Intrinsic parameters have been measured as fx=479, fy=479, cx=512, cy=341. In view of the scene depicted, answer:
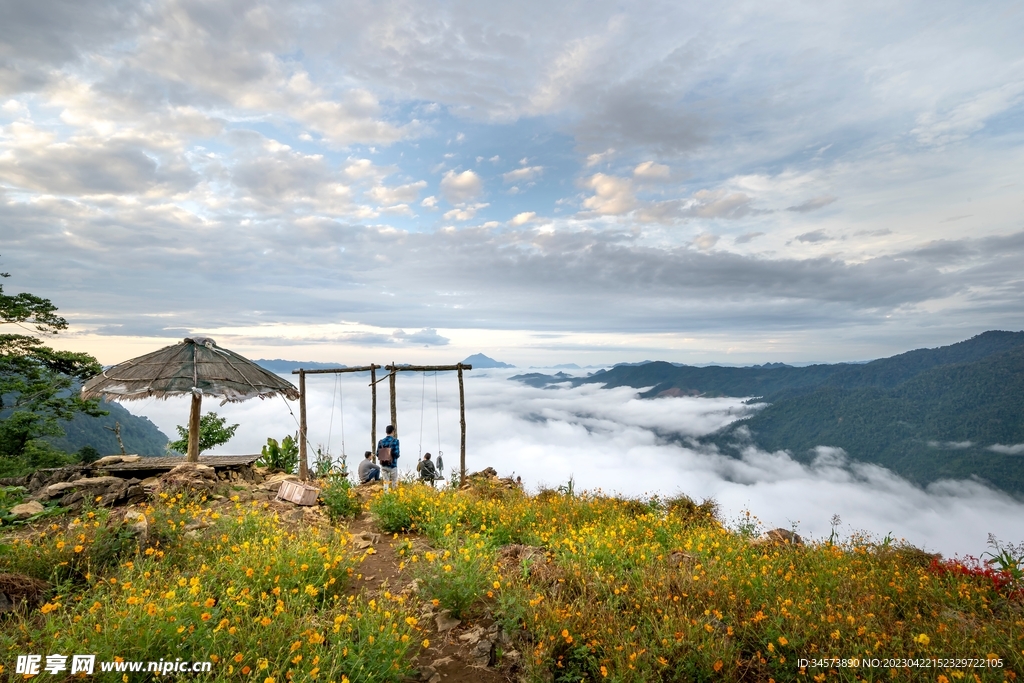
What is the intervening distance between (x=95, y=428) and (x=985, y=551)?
127665 mm

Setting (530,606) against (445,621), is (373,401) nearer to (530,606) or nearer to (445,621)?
(445,621)

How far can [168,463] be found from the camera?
12.0 metres

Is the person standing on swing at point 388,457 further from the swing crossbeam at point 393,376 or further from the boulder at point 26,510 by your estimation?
the boulder at point 26,510

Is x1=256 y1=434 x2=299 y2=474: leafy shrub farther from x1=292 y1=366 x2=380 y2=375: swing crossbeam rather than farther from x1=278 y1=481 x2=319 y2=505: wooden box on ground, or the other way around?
x1=278 y1=481 x2=319 y2=505: wooden box on ground

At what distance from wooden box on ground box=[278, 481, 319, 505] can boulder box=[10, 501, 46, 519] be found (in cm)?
384

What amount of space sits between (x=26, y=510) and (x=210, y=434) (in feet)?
53.6

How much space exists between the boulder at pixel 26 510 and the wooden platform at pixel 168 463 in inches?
127

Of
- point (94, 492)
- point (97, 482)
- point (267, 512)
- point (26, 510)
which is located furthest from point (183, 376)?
point (267, 512)

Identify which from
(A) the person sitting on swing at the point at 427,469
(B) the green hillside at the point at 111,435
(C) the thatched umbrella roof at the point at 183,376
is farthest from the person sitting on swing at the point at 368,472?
(B) the green hillside at the point at 111,435

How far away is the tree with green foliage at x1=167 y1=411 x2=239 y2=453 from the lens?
22.5 meters

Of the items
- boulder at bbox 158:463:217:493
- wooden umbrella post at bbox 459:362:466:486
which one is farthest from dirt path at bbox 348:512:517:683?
wooden umbrella post at bbox 459:362:466:486

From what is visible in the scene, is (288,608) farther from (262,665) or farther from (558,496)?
(558,496)

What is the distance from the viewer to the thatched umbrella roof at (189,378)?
34.7 ft

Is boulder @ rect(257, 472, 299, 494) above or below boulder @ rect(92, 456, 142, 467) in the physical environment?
below
